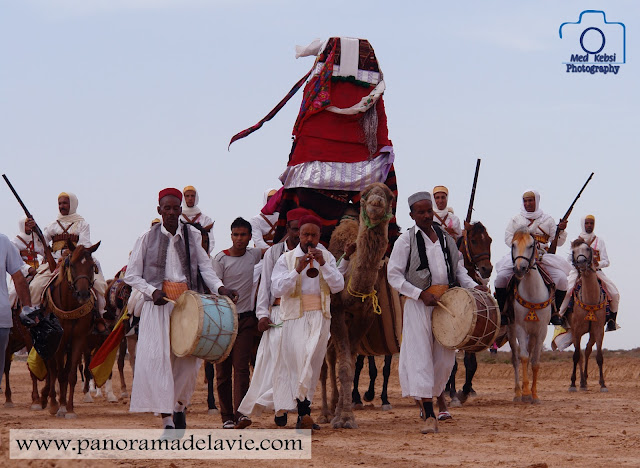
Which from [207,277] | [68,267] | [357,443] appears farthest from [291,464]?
[68,267]

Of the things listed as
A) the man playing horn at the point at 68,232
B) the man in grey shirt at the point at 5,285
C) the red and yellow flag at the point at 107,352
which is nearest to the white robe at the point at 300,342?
the red and yellow flag at the point at 107,352

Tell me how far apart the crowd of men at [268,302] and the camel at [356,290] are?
300mm

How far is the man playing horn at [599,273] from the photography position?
21.0 meters

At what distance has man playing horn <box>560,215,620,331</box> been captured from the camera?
20969mm

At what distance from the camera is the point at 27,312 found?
39.6ft

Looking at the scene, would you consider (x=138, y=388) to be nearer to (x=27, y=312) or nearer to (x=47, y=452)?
(x=47, y=452)

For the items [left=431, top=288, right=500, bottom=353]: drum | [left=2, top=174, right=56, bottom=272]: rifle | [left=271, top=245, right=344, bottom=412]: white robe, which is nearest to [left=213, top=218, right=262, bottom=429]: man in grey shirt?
[left=271, top=245, right=344, bottom=412]: white robe

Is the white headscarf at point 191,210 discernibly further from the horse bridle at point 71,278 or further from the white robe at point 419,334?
the white robe at point 419,334

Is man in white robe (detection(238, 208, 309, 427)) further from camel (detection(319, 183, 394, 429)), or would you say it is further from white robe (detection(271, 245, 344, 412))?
camel (detection(319, 183, 394, 429))

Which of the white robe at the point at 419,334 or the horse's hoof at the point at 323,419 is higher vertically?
the white robe at the point at 419,334

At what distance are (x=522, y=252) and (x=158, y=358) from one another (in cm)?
700

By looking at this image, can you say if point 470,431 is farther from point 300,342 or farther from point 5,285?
point 5,285

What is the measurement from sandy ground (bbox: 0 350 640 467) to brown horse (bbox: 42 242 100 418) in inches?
18.5

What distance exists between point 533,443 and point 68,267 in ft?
23.5
